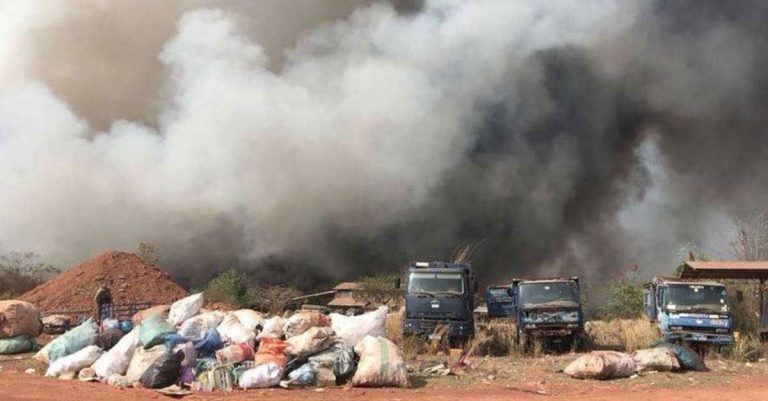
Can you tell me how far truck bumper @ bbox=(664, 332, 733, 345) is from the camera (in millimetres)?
16344

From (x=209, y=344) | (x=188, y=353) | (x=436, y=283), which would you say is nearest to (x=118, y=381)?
(x=188, y=353)

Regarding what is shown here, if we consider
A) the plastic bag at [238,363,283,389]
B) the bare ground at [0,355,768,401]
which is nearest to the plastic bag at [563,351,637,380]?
the bare ground at [0,355,768,401]

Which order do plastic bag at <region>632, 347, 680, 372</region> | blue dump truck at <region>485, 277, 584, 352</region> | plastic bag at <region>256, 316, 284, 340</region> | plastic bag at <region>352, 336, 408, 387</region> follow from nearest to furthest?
plastic bag at <region>352, 336, 408, 387</region> < plastic bag at <region>256, 316, 284, 340</region> < plastic bag at <region>632, 347, 680, 372</region> < blue dump truck at <region>485, 277, 584, 352</region>

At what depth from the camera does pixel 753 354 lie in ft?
54.7

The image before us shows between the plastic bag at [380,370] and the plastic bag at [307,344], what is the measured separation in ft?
2.54

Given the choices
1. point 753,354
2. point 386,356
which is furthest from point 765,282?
point 386,356

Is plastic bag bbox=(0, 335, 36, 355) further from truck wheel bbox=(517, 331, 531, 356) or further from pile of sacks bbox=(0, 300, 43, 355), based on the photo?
truck wheel bbox=(517, 331, 531, 356)

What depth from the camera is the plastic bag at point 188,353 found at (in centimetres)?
1140

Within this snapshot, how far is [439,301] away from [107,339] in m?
8.13

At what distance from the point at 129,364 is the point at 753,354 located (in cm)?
1449

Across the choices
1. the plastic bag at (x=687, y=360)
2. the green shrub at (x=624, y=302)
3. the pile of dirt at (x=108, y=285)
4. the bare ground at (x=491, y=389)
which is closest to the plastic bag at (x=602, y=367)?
the bare ground at (x=491, y=389)

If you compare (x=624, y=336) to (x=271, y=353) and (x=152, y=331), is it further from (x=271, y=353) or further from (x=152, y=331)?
(x=152, y=331)

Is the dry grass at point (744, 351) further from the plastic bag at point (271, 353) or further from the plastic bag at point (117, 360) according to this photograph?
the plastic bag at point (117, 360)

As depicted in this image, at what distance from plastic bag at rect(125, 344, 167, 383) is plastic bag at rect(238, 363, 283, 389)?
1448 mm
